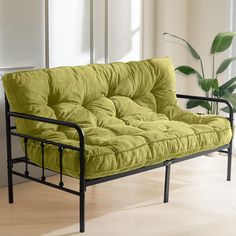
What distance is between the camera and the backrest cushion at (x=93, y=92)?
3.45 meters

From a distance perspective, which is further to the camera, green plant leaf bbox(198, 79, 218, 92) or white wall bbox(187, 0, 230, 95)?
white wall bbox(187, 0, 230, 95)

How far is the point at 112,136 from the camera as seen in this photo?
353 centimetres

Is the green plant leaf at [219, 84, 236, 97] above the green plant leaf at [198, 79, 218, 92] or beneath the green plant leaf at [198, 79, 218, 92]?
beneath

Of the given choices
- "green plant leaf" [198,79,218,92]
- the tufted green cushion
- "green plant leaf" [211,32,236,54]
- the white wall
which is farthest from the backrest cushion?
the white wall

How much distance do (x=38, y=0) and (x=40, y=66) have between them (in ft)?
1.41

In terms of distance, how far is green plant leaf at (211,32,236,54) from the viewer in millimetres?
4520

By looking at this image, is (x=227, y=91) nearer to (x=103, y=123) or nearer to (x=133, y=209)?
(x=103, y=123)

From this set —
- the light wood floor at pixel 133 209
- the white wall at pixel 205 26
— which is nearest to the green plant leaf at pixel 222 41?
the white wall at pixel 205 26

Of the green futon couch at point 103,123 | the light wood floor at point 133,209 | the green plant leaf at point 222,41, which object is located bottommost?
the light wood floor at point 133,209

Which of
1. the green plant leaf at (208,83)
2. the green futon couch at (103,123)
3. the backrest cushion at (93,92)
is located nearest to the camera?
the green futon couch at (103,123)

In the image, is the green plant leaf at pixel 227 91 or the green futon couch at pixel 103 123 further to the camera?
the green plant leaf at pixel 227 91

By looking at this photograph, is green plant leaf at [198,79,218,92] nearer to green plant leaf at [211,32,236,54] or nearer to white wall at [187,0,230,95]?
green plant leaf at [211,32,236,54]

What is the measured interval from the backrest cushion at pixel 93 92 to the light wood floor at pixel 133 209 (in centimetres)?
46

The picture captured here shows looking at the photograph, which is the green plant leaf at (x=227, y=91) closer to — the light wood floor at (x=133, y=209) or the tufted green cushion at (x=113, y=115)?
the tufted green cushion at (x=113, y=115)
